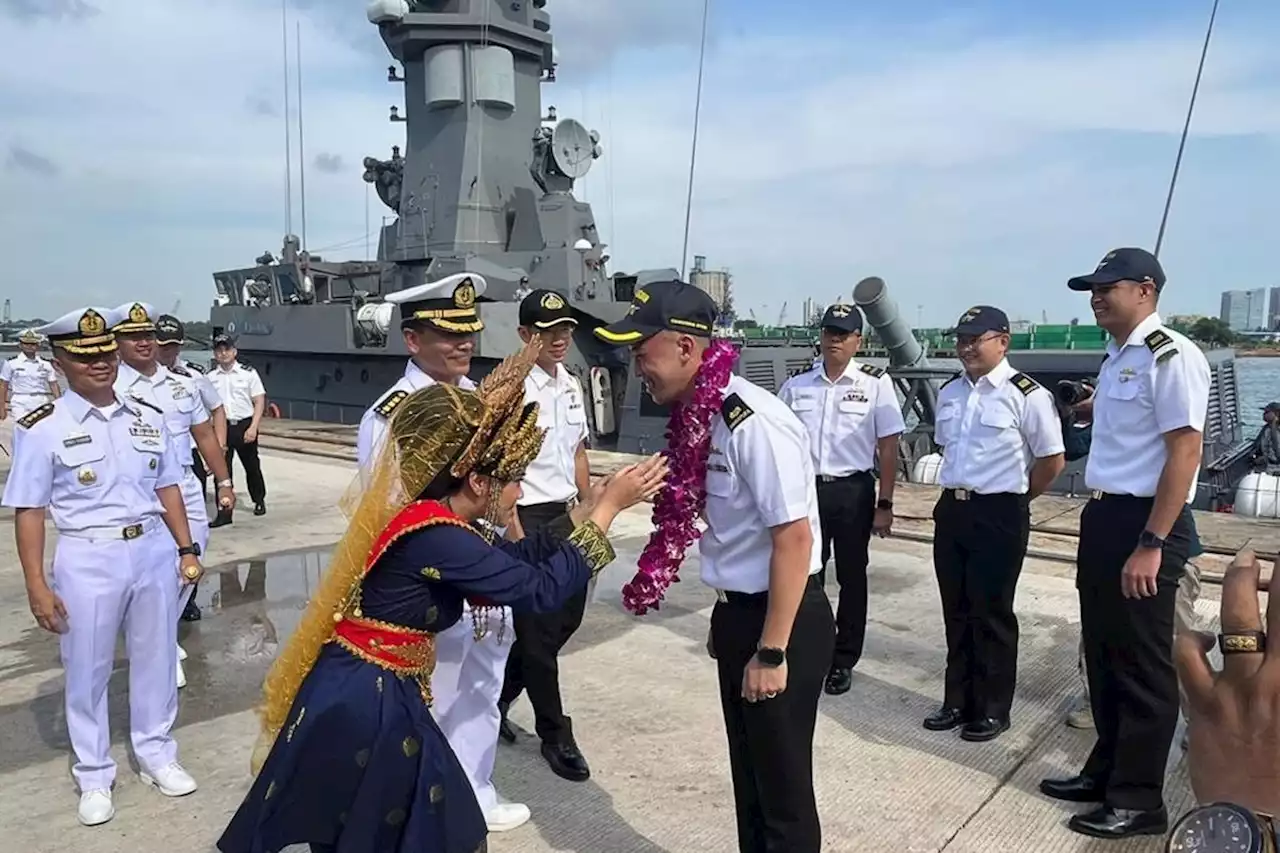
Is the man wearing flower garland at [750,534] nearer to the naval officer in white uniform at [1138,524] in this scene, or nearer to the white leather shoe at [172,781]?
the naval officer in white uniform at [1138,524]

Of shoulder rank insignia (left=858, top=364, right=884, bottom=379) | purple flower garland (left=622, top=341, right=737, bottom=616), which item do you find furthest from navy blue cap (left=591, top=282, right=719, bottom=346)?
shoulder rank insignia (left=858, top=364, right=884, bottom=379)

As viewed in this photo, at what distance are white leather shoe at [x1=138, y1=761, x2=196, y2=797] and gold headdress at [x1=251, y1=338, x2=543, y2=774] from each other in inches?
67.6

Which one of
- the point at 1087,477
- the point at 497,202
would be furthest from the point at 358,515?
the point at 497,202

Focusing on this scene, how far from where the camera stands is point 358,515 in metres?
2.13

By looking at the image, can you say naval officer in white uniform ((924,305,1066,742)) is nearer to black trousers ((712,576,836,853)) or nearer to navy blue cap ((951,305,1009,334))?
navy blue cap ((951,305,1009,334))

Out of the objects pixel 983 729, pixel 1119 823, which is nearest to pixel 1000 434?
pixel 983 729

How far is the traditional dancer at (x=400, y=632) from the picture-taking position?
2.02m

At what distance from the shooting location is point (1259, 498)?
29.0 ft

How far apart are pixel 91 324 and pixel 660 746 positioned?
8.81ft

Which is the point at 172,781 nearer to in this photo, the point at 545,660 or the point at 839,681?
the point at 545,660

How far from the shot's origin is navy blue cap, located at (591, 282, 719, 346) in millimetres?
2408

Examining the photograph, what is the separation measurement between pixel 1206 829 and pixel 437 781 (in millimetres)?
1659

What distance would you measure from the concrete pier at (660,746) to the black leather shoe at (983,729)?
46mm

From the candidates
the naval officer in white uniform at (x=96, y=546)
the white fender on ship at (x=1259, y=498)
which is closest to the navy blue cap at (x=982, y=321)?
the naval officer in white uniform at (x=96, y=546)
